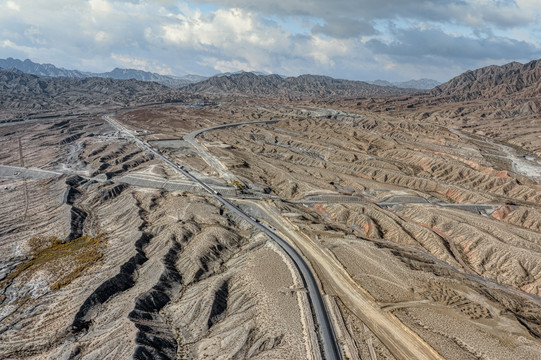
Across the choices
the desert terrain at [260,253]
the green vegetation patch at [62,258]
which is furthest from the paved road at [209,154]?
the green vegetation patch at [62,258]

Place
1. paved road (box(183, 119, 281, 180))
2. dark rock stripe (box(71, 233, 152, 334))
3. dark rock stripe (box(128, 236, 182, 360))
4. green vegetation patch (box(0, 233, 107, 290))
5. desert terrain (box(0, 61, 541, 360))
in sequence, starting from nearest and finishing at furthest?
dark rock stripe (box(128, 236, 182, 360))
desert terrain (box(0, 61, 541, 360))
dark rock stripe (box(71, 233, 152, 334))
green vegetation patch (box(0, 233, 107, 290))
paved road (box(183, 119, 281, 180))

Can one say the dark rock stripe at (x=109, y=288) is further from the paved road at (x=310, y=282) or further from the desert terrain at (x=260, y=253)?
the paved road at (x=310, y=282)

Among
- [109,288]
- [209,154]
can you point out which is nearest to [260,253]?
[109,288]

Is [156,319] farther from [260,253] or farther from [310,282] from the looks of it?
[310,282]

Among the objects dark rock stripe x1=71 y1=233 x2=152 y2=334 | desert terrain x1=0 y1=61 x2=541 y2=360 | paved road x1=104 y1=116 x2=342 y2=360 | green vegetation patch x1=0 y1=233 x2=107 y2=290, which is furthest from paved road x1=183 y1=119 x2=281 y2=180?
dark rock stripe x1=71 y1=233 x2=152 y2=334

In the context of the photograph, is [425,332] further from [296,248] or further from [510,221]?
[510,221]

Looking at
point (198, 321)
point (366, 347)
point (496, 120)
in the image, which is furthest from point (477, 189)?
point (496, 120)

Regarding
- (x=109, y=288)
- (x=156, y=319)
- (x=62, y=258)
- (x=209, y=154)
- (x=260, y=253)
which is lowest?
(x=62, y=258)

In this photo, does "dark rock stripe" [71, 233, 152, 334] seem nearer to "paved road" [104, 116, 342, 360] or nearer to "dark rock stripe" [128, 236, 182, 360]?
"dark rock stripe" [128, 236, 182, 360]
